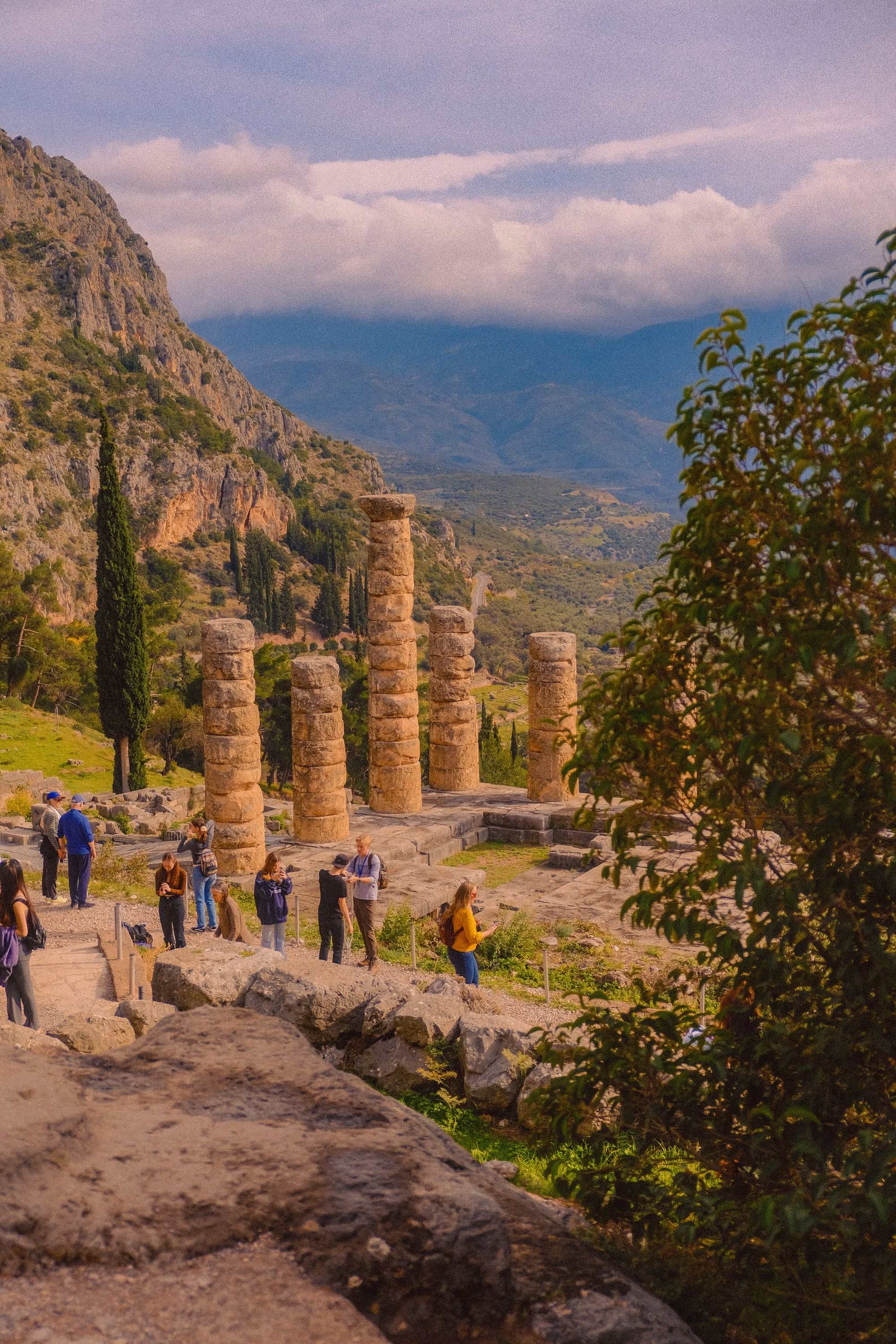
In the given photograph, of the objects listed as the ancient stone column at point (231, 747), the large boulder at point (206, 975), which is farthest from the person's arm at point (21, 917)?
the ancient stone column at point (231, 747)

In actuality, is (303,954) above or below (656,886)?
below

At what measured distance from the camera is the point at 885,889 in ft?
14.7

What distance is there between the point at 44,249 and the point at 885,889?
11523 cm

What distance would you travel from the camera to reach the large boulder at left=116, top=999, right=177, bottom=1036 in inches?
377

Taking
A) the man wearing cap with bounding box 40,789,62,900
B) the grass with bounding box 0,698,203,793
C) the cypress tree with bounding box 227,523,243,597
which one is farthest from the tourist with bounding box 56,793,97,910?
the cypress tree with bounding box 227,523,243,597

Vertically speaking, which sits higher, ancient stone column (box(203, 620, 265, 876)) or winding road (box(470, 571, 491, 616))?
winding road (box(470, 571, 491, 616))

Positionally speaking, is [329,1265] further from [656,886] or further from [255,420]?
[255,420]

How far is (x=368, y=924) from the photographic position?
42.2ft

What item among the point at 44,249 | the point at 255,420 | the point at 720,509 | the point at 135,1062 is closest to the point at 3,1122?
the point at 135,1062

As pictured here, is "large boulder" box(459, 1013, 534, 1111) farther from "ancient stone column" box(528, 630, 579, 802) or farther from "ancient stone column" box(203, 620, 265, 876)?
"ancient stone column" box(528, 630, 579, 802)

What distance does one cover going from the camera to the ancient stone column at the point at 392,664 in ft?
71.5

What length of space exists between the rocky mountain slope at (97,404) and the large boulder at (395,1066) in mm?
69606

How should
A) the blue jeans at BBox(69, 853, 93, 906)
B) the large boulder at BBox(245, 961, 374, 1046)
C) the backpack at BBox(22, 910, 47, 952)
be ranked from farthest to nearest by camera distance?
the blue jeans at BBox(69, 853, 93, 906)
the backpack at BBox(22, 910, 47, 952)
the large boulder at BBox(245, 961, 374, 1046)

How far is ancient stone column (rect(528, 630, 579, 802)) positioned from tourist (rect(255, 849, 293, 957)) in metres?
10.6
